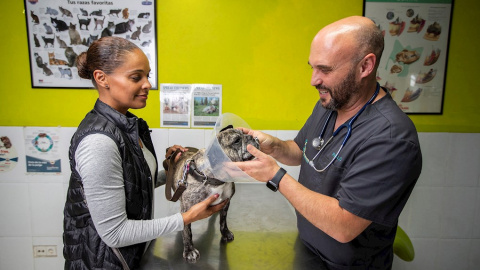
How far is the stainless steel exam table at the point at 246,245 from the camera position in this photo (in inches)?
55.1

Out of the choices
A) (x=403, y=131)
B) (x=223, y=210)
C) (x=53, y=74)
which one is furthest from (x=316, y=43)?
(x=53, y=74)

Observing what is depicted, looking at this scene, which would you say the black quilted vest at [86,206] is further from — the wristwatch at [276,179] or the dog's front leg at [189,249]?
the wristwatch at [276,179]

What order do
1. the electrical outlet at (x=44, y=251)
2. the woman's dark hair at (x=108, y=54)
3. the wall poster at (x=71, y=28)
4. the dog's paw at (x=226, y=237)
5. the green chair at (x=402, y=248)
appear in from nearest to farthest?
the woman's dark hair at (x=108, y=54)
the dog's paw at (x=226, y=237)
the green chair at (x=402, y=248)
the wall poster at (x=71, y=28)
the electrical outlet at (x=44, y=251)

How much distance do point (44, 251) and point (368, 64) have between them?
2671 mm

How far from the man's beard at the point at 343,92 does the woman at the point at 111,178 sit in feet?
A: 2.30

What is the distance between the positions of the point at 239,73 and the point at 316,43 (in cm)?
104

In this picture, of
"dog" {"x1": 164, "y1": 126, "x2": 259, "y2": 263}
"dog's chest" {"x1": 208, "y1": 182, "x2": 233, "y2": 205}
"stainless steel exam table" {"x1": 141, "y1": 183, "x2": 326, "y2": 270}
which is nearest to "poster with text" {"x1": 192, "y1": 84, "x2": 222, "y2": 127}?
"stainless steel exam table" {"x1": 141, "y1": 183, "x2": 326, "y2": 270}

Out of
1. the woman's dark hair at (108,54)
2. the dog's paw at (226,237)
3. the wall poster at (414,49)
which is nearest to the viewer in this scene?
the woman's dark hair at (108,54)

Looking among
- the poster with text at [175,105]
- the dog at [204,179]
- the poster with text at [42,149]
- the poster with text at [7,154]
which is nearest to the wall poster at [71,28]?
the poster with text at [175,105]

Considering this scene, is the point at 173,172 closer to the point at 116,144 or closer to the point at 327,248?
the point at 116,144

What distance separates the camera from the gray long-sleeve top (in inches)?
40.9

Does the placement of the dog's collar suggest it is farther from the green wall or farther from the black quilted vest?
the green wall

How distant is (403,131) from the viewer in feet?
3.72

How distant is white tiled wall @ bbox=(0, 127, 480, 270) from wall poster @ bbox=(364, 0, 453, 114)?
0.32 m
